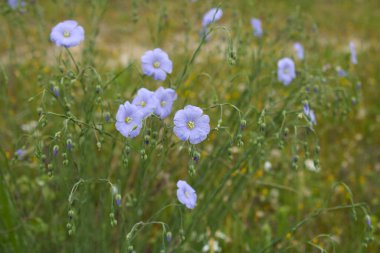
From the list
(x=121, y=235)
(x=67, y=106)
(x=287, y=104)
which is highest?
(x=67, y=106)

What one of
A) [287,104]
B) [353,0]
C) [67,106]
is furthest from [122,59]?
[353,0]

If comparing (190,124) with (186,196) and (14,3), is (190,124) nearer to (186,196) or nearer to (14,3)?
(186,196)

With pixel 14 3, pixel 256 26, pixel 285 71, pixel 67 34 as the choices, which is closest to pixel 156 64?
pixel 67 34

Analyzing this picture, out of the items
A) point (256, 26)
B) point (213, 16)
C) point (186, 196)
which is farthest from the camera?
point (256, 26)

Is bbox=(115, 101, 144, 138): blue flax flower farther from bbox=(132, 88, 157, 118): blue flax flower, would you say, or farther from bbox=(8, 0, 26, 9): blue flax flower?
bbox=(8, 0, 26, 9): blue flax flower

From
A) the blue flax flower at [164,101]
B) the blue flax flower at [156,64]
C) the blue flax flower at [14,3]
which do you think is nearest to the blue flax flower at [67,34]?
the blue flax flower at [156,64]

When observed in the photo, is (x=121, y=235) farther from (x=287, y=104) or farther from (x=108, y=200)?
(x=287, y=104)

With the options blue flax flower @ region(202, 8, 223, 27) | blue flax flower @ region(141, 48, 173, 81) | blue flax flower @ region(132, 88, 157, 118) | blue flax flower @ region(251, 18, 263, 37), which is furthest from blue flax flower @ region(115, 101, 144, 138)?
blue flax flower @ region(251, 18, 263, 37)
